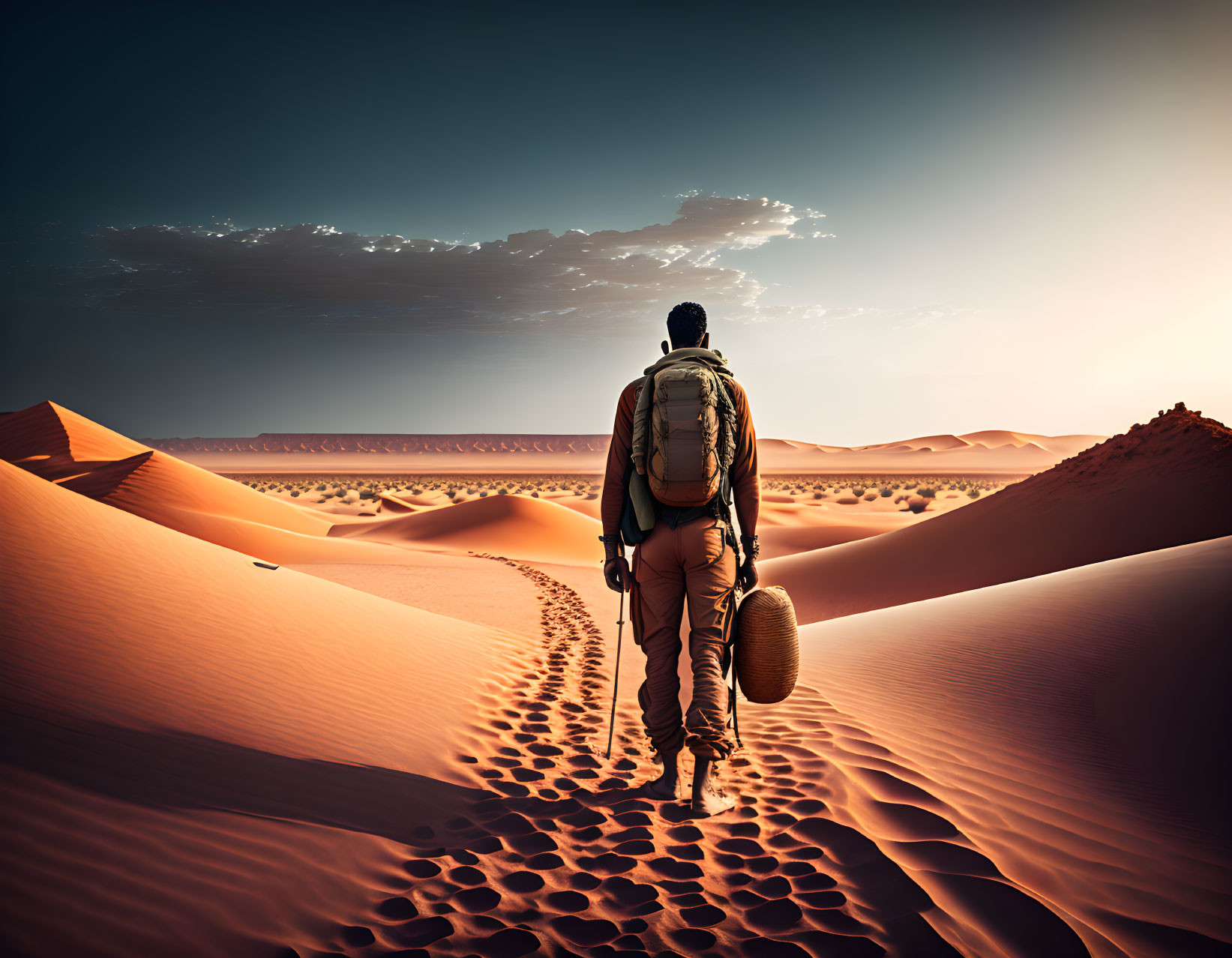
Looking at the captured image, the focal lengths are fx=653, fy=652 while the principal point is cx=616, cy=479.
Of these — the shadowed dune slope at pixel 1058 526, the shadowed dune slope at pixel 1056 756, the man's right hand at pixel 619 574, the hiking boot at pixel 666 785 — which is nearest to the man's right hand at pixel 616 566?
the man's right hand at pixel 619 574

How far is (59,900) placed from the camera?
2.21m

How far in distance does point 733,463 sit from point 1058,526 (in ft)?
31.5

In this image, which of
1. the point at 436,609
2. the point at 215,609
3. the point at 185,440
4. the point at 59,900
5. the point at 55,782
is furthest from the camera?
the point at 185,440

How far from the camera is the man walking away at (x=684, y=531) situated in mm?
3357

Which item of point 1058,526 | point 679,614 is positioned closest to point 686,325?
point 679,614

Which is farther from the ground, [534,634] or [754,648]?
[754,648]

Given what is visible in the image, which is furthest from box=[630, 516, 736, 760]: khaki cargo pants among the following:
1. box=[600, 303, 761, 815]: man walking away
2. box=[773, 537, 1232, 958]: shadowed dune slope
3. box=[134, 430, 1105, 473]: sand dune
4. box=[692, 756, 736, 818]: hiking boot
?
box=[134, 430, 1105, 473]: sand dune

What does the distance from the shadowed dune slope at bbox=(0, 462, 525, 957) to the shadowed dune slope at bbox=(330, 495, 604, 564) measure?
12559 mm

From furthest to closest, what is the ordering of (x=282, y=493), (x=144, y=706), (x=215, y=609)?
(x=282, y=493), (x=215, y=609), (x=144, y=706)

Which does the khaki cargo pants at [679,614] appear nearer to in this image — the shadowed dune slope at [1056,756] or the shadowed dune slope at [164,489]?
the shadowed dune slope at [1056,756]

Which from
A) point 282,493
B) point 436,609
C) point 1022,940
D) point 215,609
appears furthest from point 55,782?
point 282,493

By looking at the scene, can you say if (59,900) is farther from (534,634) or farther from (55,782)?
(534,634)

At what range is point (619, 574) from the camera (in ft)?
12.1

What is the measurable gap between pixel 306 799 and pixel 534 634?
5.16 meters
